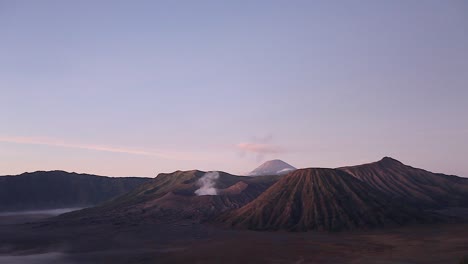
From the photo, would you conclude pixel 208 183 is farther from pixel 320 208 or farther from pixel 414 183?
pixel 320 208

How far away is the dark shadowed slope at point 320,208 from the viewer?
278 ft

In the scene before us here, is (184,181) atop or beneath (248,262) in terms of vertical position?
atop

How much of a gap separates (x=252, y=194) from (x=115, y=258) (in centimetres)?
8764

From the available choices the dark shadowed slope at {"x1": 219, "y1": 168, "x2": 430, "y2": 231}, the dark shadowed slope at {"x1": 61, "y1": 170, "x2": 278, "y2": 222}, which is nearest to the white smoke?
the dark shadowed slope at {"x1": 61, "y1": 170, "x2": 278, "y2": 222}

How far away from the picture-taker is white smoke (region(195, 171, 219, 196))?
15243 cm

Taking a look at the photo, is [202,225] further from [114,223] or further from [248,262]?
[248,262]

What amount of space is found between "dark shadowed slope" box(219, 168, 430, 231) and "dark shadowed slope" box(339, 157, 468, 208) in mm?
33901

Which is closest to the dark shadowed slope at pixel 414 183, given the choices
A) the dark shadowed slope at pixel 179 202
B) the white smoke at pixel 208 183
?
the dark shadowed slope at pixel 179 202

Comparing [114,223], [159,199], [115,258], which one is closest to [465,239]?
[115,258]

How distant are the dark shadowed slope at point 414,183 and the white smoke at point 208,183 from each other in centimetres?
5319

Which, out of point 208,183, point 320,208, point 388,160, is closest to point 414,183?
point 388,160

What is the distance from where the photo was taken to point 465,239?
62562 mm

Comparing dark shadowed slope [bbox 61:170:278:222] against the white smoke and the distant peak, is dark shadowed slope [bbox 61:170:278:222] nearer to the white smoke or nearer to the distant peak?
the white smoke

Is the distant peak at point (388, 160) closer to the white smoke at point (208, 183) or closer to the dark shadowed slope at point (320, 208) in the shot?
the dark shadowed slope at point (320, 208)
